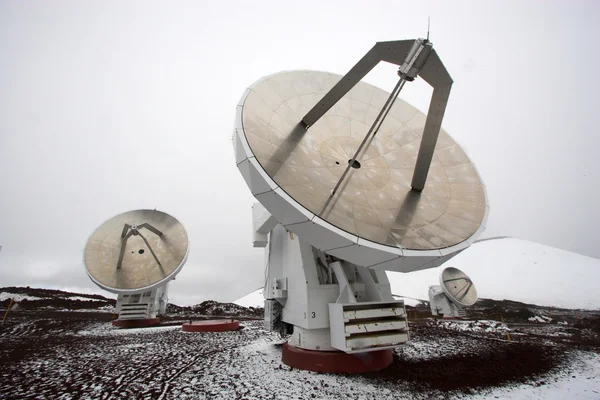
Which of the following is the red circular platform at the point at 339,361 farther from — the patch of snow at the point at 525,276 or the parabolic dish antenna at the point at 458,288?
the patch of snow at the point at 525,276

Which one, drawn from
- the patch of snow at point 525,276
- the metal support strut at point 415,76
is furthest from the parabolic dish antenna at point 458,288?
the patch of snow at point 525,276

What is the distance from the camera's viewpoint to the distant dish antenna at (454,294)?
2711cm

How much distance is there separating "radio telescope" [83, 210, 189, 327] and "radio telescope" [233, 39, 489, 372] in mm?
12618

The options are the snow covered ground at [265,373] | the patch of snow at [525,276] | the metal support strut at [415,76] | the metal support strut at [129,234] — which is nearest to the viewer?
the snow covered ground at [265,373]

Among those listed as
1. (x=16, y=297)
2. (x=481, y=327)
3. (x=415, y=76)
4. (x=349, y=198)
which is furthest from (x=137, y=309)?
(x=16, y=297)

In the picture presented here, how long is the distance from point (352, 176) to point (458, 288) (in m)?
24.8

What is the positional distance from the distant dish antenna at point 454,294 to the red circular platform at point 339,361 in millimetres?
21683

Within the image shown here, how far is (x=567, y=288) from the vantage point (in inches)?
2440

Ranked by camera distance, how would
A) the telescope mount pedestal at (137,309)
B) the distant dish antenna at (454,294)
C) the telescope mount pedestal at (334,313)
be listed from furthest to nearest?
the distant dish antenna at (454,294), the telescope mount pedestal at (137,309), the telescope mount pedestal at (334,313)

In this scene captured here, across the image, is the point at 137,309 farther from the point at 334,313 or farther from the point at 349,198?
the point at 349,198

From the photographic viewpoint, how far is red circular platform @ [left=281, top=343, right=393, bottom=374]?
862 cm

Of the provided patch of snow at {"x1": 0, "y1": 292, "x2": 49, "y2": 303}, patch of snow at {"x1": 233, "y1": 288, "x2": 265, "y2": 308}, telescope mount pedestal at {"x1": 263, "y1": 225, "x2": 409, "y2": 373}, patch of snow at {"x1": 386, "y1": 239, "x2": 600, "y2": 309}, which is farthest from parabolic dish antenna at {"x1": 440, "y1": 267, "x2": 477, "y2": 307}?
patch of snow at {"x1": 0, "y1": 292, "x2": 49, "y2": 303}

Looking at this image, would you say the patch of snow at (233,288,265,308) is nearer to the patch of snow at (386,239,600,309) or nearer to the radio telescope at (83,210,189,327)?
the patch of snow at (386,239,600,309)

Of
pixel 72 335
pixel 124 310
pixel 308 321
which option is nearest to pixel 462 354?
pixel 308 321
